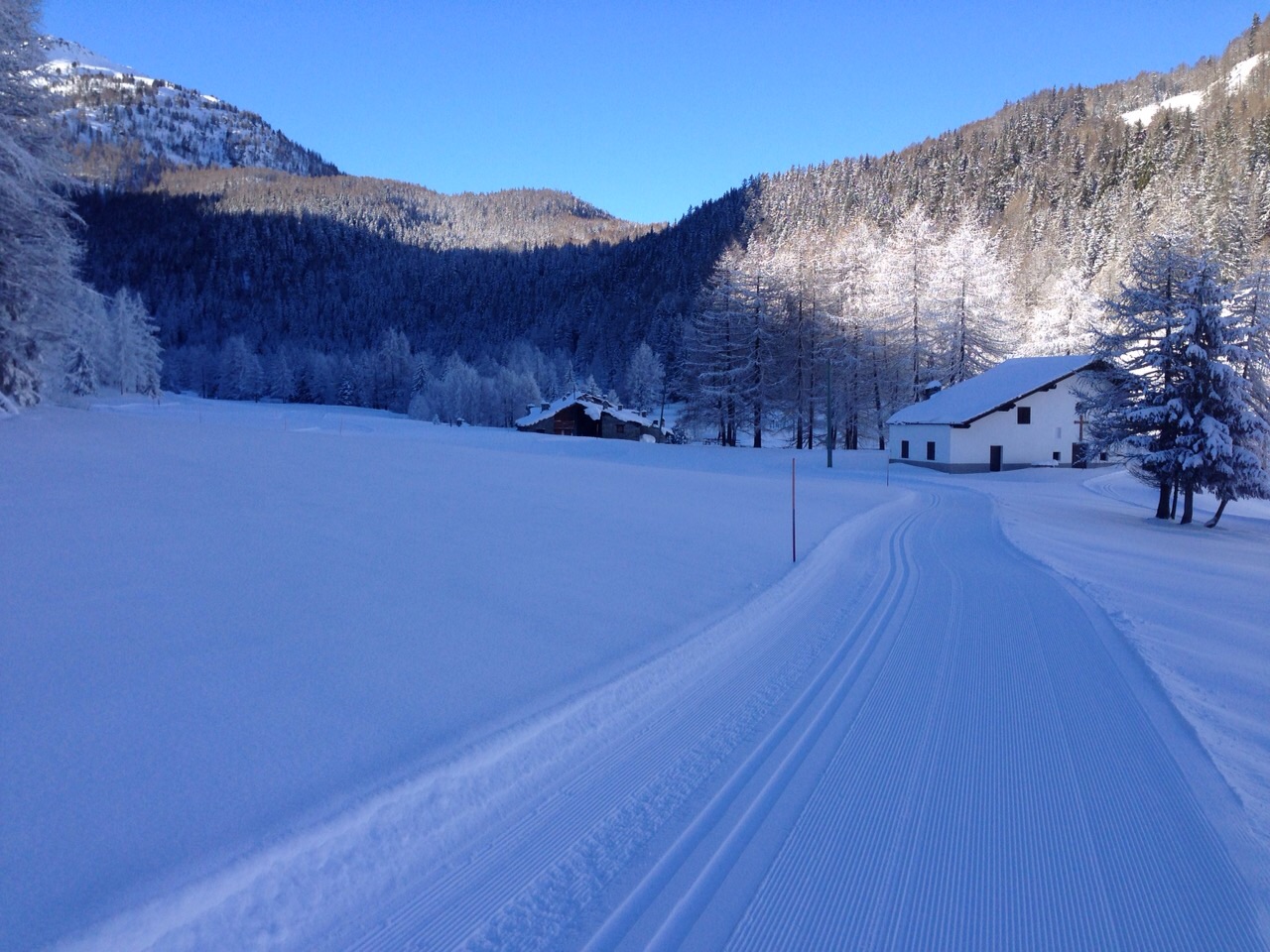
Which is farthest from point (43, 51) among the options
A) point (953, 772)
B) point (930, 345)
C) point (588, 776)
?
point (930, 345)

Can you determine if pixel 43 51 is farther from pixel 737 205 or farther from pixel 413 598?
pixel 737 205

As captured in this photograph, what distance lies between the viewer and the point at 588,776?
4.27 metres

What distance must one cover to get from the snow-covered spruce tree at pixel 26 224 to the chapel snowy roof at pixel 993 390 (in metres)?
36.0

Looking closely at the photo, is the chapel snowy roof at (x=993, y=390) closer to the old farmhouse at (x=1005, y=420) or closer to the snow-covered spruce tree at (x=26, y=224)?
the old farmhouse at (x=1005, y=420)

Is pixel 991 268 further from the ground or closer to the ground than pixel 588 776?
further from the ground

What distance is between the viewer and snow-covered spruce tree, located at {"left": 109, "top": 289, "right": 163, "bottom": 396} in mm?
55344

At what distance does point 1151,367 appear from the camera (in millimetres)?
21547

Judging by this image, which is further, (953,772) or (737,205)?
(737,205)

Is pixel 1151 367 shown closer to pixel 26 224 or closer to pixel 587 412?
pixel 26 224

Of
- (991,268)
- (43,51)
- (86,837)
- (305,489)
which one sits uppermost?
(991,268)

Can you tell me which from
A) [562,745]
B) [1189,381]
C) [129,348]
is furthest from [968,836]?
[129,348]

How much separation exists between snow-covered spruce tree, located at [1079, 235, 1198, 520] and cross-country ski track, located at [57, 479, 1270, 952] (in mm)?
18679

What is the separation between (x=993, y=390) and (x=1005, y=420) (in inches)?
72.9

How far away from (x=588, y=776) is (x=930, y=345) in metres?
45.1
